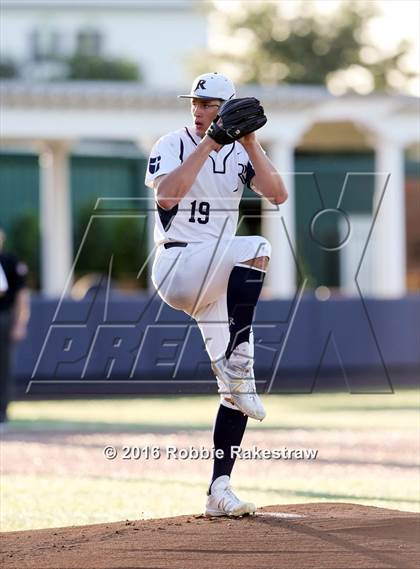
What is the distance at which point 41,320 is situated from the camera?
2012 centimetres

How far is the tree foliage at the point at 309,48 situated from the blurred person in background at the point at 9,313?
130 ft

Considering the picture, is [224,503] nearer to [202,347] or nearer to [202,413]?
[202,413]

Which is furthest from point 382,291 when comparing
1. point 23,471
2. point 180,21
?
A: point 180,21

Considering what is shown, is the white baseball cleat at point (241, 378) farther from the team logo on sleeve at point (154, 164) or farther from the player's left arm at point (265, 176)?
the team logo on sleeve at point (154, 164)

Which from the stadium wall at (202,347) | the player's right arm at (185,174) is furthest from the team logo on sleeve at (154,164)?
the stadium wall at (202,347)

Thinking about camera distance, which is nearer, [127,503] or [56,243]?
[127,503]

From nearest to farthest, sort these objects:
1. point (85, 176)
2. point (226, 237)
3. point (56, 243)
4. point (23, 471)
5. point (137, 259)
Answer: point (226, 237), point (23, 471), point (56, 243), point (137, 259), point (85, 176)

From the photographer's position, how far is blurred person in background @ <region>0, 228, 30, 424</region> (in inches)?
566

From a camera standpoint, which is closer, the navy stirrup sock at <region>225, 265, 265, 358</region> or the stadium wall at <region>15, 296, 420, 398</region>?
the navy stirrup sock at <region>225, 265, 265, 358</region>

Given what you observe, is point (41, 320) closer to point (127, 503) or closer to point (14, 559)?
point (127, 503)

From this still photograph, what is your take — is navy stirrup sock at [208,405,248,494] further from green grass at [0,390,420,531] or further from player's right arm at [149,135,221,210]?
player's right arm at [149,135,221,210]

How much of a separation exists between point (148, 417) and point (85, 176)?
1945cm

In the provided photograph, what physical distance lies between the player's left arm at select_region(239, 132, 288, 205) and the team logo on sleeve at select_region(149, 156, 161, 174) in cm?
43

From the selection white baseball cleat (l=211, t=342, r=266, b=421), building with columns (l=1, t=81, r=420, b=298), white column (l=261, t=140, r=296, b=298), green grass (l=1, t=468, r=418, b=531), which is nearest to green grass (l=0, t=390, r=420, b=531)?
green grass (l=1, t=468, r=418, b=531)
